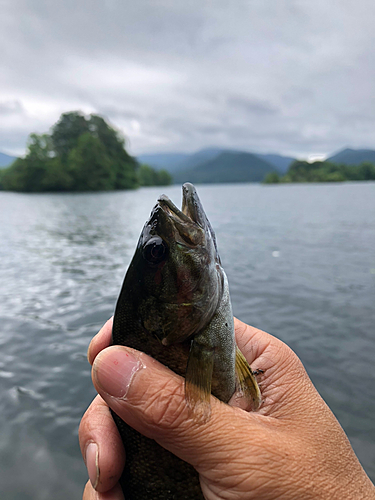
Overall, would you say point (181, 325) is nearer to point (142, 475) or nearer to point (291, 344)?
point (142, 475)

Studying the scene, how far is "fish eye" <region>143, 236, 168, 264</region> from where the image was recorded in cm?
217

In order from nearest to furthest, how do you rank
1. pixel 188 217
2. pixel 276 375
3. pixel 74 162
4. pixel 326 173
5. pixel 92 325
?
1. pixel 188 217
2. pixel 276 375
3. pixel 92 325
4. pixel 74 162
5. pixel 326 173

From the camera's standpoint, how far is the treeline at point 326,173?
153000 mm

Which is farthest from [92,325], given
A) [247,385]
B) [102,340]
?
[247,385]

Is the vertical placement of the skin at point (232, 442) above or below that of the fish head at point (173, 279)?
below

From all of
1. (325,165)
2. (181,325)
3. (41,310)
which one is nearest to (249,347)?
(181,325)

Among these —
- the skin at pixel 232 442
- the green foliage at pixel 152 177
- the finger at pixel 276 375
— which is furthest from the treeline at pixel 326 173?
the skin at pixel 232 442

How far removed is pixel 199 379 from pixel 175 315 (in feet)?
1.36

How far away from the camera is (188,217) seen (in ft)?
7.41

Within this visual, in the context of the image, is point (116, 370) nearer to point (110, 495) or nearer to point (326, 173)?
point (110, 495)

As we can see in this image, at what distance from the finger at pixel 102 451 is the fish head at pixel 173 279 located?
36.7 inches

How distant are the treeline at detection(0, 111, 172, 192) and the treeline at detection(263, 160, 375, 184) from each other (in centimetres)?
8743

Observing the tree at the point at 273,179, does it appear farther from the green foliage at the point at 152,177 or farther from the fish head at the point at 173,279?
the fish head at the point at 173,279

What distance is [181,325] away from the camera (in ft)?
7.02
